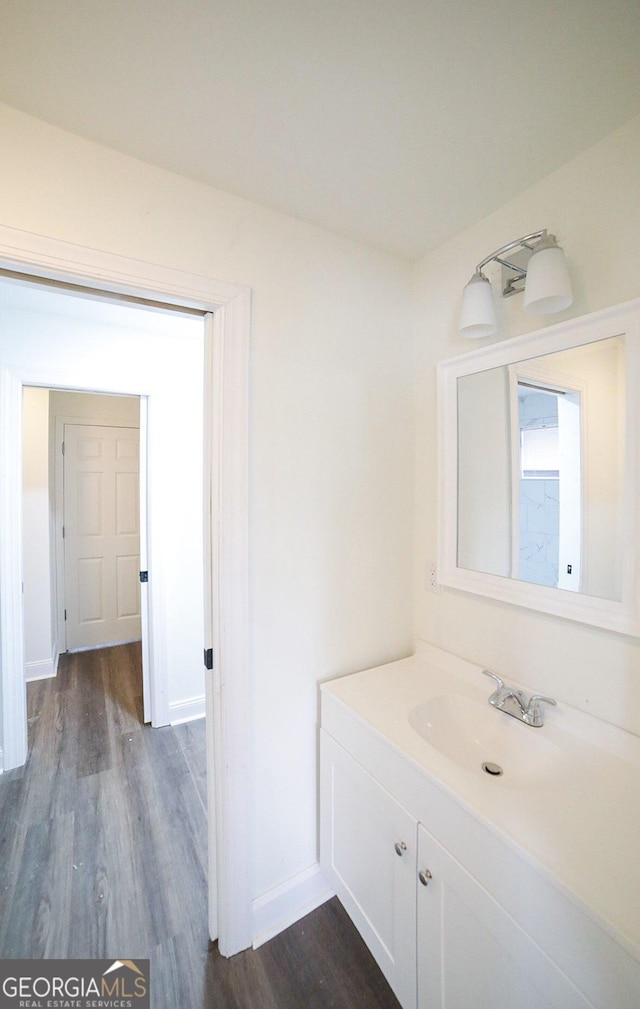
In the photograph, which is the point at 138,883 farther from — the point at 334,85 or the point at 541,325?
the point at 334,85

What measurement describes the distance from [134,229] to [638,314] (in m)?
1.34

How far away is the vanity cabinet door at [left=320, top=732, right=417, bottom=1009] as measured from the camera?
100 centimetres

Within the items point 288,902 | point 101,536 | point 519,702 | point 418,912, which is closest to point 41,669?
point 101,536

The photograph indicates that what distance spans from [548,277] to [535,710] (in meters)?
1.20

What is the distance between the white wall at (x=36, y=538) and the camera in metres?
2.96

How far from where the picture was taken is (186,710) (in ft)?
8.40

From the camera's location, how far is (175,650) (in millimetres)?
2514

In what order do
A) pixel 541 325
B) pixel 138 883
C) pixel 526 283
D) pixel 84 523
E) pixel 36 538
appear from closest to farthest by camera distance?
pixel 526 283 → pixel 541 325 → pixel 138 883 → pixel 36 538 → pixel 84 523

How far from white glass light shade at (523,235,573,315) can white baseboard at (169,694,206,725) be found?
2806 mm

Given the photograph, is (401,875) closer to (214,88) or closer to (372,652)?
(372,652)

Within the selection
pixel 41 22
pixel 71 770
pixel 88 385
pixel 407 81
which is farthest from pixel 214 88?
pixel 71 770

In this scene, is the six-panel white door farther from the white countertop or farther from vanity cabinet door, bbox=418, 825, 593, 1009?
vanity cabinet door, bbox=418, 825, 593, 1009

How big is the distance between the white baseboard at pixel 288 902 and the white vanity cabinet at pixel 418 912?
0.31 feet

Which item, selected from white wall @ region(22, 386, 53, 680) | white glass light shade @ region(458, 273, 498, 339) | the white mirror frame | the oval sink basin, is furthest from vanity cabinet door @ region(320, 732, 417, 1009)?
white wall @ region(22, 386, 53, 680)
